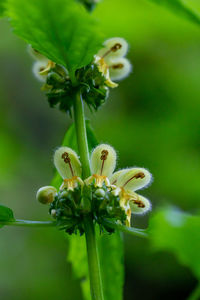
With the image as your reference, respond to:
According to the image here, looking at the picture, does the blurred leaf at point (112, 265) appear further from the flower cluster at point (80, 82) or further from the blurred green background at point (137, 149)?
the blurred green background at point (137, 149)

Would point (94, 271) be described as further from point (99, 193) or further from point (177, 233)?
point (177, 233)

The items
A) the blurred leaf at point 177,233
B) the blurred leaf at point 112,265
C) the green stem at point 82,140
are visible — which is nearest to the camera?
the blurred leaf at point 177,233

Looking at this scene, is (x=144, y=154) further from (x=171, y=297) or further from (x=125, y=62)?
(x=125, y=62)

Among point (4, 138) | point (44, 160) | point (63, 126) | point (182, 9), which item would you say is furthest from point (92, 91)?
point (63, 126)

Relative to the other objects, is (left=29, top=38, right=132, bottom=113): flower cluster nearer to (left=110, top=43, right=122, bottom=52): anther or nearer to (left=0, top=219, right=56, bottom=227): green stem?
(left=110, top=43, right=122, bottom=52): anther

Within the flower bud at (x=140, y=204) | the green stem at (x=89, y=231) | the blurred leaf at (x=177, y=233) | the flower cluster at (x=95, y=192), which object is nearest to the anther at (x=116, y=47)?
the green stem at (x=89, y=231)

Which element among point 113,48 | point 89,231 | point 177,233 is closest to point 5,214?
point 89,231

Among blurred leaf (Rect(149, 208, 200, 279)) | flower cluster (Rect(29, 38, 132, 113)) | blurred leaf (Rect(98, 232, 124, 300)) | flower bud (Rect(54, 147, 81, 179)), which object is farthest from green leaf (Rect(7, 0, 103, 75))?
blurred leaf (Rect(98, 232, 124, 300))

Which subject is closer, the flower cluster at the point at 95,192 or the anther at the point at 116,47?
the flower cluster at the point at 95,192
